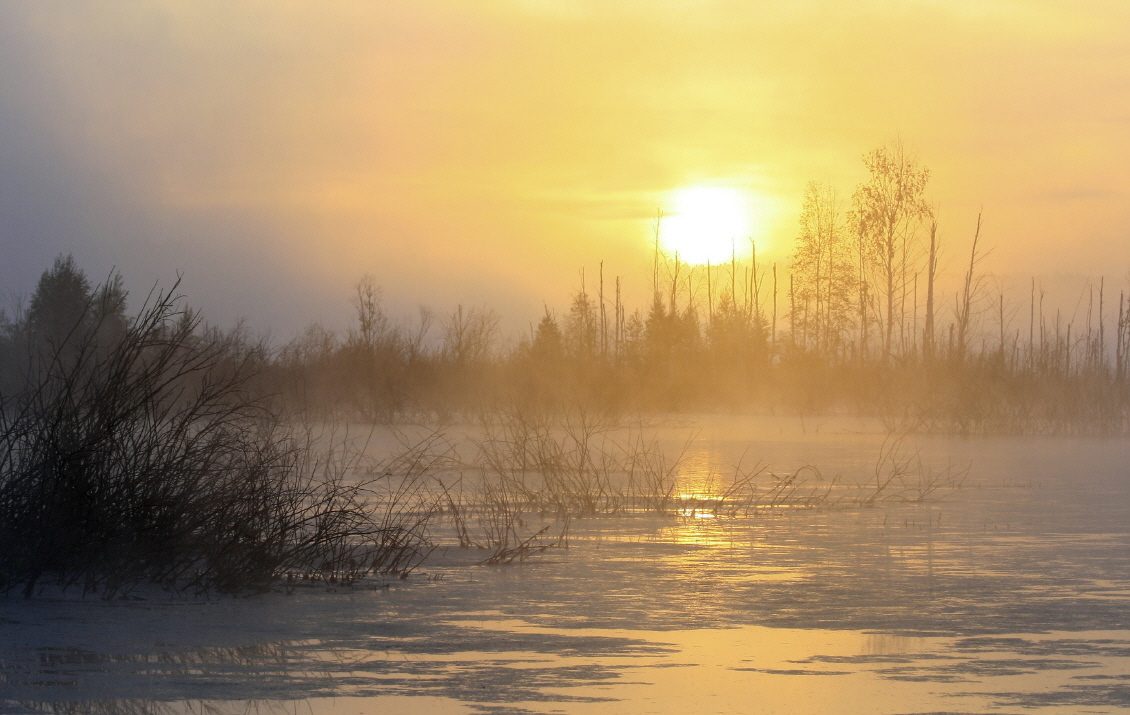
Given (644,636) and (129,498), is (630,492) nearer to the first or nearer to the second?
(644,636)

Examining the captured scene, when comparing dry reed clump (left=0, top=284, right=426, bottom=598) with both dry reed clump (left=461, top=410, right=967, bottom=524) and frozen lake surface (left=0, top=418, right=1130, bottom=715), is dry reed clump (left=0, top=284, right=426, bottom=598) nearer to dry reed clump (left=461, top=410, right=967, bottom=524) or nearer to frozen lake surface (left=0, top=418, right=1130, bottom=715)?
frozen lake surface (left=0, top=418, right=1130, bottom=715)

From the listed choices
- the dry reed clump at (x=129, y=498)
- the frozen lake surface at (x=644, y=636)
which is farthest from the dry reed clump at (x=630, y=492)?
the dry reed clump at (x=129, y=498)

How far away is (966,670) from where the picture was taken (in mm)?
4168

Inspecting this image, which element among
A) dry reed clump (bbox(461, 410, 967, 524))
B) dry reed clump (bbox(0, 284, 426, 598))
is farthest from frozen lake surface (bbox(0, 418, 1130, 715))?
dry reed clump (bbox(461, 410, 967, 524))

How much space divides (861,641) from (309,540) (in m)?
3.13

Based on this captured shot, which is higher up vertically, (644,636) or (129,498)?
(129,498)

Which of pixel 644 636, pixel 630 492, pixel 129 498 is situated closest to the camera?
pixel 644 636

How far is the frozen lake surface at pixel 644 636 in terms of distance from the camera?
3.75 m

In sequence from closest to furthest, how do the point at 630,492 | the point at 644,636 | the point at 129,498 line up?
the point at 644,636
the point at 129,498
the point at 630,492

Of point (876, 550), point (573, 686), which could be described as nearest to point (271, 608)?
point (573, 686)

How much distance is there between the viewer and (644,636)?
15.4 feet

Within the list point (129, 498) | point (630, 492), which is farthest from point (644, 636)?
point (630, 492)

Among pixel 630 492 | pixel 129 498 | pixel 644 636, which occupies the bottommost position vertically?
pixel 644 636

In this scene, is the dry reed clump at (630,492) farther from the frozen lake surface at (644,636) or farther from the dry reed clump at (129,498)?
the dry reed clump at (129,498)
